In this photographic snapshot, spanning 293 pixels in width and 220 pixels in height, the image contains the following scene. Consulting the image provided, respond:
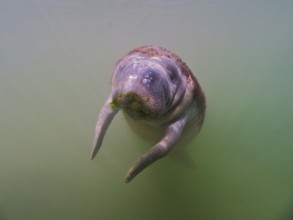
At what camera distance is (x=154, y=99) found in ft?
5.77

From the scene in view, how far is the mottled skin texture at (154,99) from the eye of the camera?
1.74 metres

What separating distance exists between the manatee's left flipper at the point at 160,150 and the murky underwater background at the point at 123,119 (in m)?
0.92

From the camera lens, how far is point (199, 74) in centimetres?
344

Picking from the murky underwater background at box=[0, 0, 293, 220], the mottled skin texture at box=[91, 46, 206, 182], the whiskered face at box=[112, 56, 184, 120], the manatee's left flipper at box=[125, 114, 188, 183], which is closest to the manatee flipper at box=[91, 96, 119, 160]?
the mottled skin texture at box=[91, 46, 206, 182]

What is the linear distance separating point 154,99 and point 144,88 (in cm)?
11

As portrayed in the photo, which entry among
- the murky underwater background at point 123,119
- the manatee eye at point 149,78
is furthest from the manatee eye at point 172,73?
the murky underwater background at point 123,119

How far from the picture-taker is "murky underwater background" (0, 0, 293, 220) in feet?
10.3

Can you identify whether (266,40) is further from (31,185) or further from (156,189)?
(31,185)

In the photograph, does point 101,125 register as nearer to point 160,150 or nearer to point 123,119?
point 160,150

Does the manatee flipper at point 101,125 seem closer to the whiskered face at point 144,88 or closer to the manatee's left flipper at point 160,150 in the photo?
the whiskered face at point 144,88

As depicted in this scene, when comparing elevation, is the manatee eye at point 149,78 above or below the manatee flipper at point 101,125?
above

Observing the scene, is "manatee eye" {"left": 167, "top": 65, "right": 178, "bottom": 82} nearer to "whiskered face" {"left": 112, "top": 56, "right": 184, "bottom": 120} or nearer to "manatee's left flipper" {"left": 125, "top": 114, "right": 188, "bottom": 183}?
"whiskered face" {"left": 112, "top": 56, "right": 184, "bottom": 120}

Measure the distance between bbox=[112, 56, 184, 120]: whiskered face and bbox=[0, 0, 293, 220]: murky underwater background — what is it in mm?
1199

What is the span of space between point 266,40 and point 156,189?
97.0 inches
